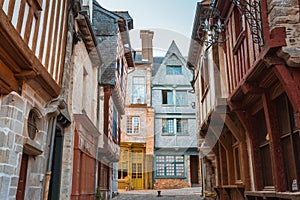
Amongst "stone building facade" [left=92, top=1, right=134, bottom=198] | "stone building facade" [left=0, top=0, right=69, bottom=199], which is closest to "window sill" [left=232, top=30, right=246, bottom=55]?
"stone building facade" [left=0, top=0, right=69, bottom=199]

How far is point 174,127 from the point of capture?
20.9 meters

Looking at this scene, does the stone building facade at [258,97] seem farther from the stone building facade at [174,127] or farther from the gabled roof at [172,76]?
the gabled roof at [172,76]

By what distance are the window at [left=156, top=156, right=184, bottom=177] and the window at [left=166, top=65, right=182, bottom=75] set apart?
5.40 metres

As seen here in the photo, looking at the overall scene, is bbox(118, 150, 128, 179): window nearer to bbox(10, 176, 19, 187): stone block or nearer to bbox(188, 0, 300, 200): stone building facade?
bbox(188, 0, 300, 200): stone building facade

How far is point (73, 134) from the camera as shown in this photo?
6.98 meters

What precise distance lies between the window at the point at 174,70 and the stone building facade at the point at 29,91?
15.9 metres

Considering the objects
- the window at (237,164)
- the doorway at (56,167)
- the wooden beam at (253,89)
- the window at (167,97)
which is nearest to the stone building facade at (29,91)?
the doorway at (56,167)

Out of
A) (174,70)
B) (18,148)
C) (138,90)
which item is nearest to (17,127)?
(18,148)

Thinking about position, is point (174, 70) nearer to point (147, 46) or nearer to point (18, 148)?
point (147, 46)

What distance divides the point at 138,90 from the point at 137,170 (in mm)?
4956

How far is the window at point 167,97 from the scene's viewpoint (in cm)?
2148

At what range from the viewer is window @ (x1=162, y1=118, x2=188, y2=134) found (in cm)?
2092

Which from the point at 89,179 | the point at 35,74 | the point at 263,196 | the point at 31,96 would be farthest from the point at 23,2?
the point at 89,179

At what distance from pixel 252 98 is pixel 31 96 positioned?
3517 millimetres
